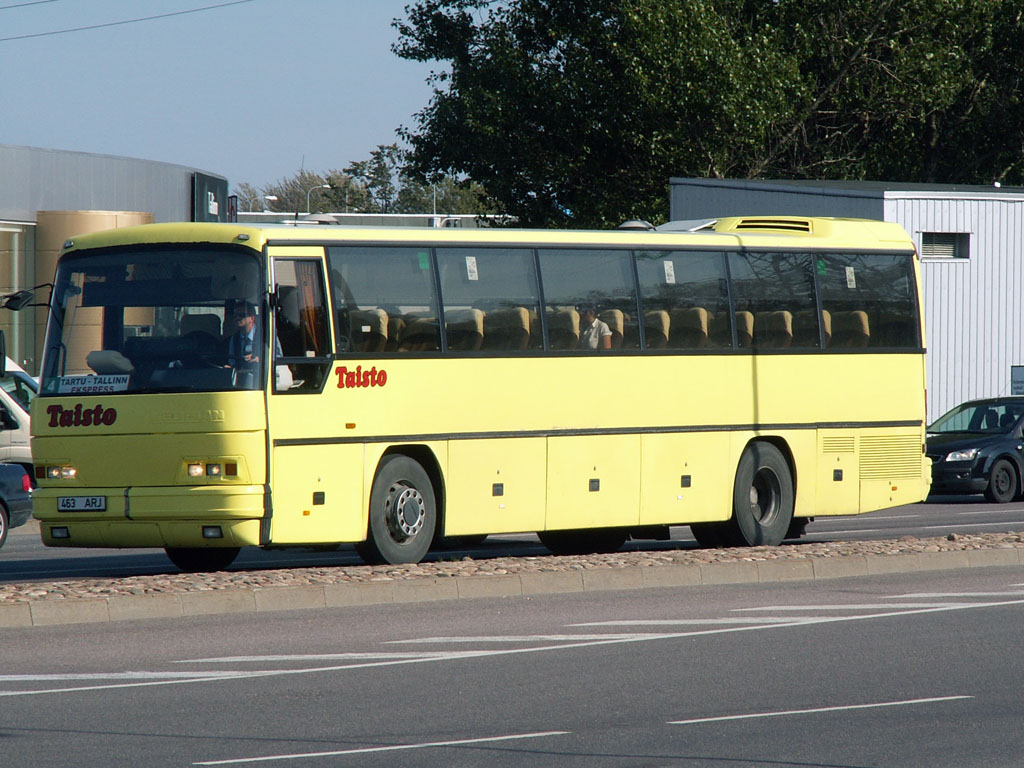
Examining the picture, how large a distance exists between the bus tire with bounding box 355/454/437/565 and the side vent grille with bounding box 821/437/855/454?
516 centimetres

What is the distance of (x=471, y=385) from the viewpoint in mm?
15500

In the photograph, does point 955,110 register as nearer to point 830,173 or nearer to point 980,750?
point 830,173

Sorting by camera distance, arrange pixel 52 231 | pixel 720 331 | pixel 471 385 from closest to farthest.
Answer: pixel 471 385 < pixel 720 331 < pixel 52 231

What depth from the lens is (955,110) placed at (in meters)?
51.9

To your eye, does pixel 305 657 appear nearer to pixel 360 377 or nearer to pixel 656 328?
pixel 360 377

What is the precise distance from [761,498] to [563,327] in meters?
3.18

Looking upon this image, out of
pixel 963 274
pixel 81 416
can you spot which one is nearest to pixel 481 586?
pixel 81 416

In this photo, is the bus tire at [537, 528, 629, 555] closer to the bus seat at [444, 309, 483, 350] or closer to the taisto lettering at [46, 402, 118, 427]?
the bus seat at [444, 309, 483, 350]

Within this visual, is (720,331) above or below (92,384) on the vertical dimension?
above

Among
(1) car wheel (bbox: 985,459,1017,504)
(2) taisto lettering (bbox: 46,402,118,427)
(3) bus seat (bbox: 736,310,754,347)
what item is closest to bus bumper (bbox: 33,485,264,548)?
(2) taisto lettering (bbox: 46,402,118,427)

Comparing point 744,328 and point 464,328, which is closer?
point 464,328

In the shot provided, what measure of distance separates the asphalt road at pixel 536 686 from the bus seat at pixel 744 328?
4.96 metres

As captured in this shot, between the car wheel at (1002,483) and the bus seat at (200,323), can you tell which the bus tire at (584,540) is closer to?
the bus seat at (200,323)

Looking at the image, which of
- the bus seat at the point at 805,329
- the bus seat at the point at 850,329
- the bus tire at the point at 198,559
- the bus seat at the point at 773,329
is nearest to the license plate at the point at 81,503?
the bus tire at the point at 198,559
